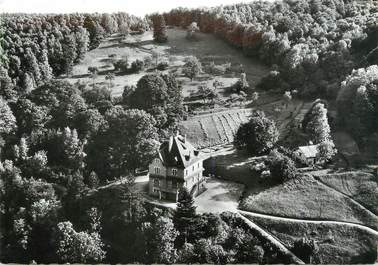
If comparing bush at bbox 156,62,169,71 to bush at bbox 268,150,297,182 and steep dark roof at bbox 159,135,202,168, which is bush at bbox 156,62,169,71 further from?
bush at bbox 268,150,297,182

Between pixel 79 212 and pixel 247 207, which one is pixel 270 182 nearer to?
pixel 247 207

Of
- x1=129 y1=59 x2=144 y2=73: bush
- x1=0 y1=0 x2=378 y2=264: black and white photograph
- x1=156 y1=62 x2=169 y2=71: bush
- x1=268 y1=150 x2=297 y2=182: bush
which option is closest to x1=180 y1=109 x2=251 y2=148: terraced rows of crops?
x1=0 y1=0 x2=378 y2=264: black and white photograph

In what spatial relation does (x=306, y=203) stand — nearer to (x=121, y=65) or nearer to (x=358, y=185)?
(x=358, y=185)

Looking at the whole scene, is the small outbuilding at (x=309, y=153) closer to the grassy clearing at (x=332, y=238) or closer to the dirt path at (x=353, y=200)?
the dirt path at (x=353, y=200)

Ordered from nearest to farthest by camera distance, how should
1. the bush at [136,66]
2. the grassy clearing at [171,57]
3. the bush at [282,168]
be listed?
the bush at [282,168], the grassy clearing at [171,57], the bush at [136,66]

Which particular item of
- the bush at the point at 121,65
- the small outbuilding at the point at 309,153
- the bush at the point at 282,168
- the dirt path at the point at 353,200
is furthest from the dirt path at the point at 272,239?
the bush at the point at 121,65

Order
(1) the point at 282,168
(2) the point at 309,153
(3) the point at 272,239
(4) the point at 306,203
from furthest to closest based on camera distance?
(2) the point at 309,153
(1) the point at 282,168
(4) the point at 306,203
(3) the point at 272,239

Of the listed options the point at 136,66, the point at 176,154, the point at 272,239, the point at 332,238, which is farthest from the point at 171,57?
the point at 332,238

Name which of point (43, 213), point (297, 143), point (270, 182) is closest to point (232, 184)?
point (270, 182)
